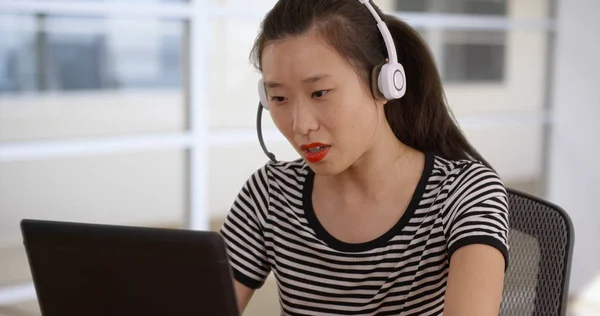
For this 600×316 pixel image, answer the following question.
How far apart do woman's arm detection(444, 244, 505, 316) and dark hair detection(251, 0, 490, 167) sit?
23cm

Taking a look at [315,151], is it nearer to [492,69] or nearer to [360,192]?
[360,192]

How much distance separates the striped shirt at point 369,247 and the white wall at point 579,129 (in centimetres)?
238

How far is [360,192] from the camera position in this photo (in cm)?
132

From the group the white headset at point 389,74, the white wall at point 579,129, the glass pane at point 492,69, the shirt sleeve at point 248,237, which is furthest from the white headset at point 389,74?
the white wall at point 579,129

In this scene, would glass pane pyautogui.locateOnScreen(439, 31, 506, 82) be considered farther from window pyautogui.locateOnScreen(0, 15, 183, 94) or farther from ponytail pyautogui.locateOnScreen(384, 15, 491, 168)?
ponytail pyautogui.locateOnScreen(384, 15, 491, 168)

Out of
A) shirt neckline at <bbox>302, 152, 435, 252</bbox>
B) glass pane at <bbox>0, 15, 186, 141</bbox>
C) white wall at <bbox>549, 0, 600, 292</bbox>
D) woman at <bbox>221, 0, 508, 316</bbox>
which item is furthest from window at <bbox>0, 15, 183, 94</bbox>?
white wall at <bbox>549, 0, 600, 292</bbox>

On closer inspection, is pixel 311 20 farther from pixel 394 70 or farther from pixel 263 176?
pixel 263 176

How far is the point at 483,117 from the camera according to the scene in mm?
3301

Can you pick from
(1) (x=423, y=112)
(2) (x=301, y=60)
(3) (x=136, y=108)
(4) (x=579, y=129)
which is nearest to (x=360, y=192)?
(1) (x=423, y=112)

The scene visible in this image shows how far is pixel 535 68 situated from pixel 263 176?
2405 millimetres

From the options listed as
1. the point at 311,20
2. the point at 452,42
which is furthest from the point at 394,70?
the point at 452,42

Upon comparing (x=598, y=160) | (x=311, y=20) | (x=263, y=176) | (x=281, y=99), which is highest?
(x=311, y=20)

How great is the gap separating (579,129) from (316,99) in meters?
2.65

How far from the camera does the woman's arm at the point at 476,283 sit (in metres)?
1.07
